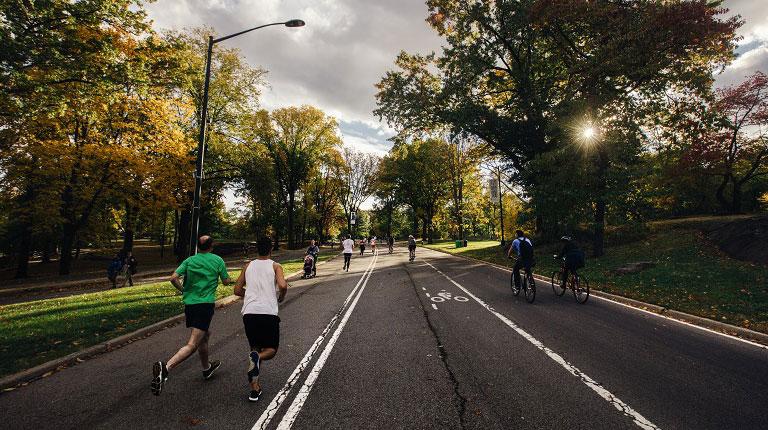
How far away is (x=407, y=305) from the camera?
897 cm

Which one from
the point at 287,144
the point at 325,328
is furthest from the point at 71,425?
the point at 287,144

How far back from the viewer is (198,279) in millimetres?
4477

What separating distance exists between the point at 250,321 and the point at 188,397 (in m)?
1.20

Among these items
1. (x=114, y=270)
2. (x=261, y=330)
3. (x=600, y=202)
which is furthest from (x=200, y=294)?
(x=600, y=202)

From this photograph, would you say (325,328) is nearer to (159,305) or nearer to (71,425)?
(71,425)

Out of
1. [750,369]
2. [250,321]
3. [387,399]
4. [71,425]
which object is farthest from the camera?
[750,369]

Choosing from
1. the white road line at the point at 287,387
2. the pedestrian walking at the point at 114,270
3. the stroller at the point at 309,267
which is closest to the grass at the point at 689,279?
the white road line at the point at 287,387

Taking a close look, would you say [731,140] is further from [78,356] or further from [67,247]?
[67,247]

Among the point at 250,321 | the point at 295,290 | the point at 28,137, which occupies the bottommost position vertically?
the point at 295,290

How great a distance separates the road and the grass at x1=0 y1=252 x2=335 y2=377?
2.66 ft

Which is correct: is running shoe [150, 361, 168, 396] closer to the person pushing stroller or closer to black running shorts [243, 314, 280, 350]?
black running shorts [243, 314, 280, 350]

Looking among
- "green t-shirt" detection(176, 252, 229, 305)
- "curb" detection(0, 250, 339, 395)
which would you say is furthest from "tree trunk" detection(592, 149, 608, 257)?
"curb" detection(0, 250, 339, 395)

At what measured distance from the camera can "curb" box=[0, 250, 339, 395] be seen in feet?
14.6

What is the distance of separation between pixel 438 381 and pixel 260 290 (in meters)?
2.72
